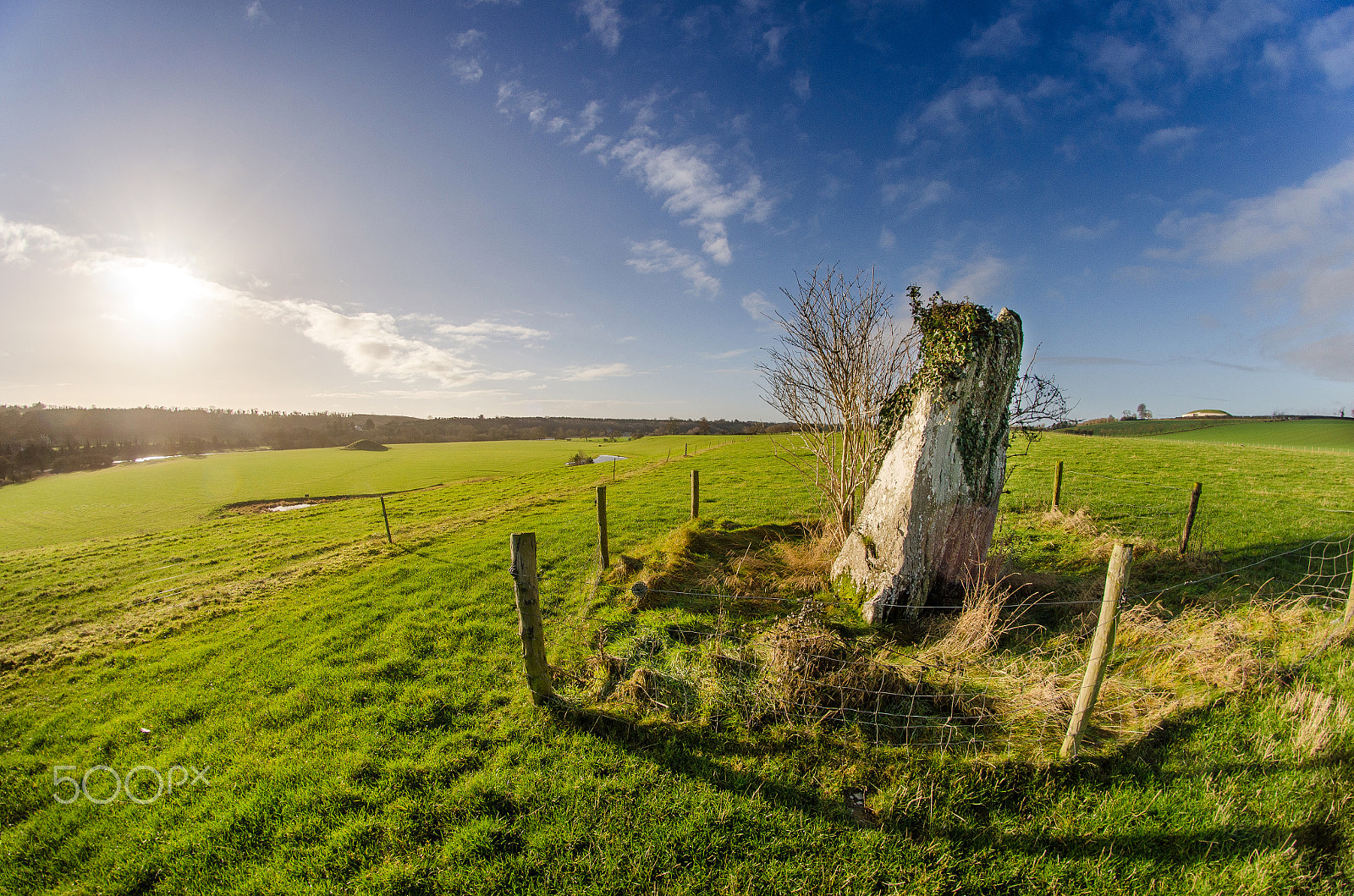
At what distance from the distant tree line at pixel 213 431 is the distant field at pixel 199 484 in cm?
921

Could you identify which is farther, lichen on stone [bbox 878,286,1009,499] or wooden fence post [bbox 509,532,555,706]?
lichen on stone [bbox 878,286,1009,499]

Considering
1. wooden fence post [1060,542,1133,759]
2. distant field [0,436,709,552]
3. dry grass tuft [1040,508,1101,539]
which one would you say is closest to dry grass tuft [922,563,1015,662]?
wooden fence post [1060,542,1133,759]

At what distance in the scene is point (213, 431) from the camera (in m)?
78.2

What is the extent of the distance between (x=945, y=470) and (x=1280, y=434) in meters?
71.7

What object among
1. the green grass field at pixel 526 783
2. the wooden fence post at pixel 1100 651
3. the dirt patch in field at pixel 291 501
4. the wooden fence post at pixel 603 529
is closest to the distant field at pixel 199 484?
the dirt patch in field at pixel 291 501

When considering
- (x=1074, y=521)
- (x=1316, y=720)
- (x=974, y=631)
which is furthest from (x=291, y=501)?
(x=1316, y=720)

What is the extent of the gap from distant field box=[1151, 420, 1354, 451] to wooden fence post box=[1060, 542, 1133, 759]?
5621 cm

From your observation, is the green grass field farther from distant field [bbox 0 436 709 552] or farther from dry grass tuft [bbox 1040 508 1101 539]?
distant field [bbox 0 436 709 552]

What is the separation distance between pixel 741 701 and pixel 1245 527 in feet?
50.4

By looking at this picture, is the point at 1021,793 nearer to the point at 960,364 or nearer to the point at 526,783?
the point at 526,783

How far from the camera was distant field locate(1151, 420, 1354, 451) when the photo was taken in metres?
42.3

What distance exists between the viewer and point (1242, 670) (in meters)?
4.75

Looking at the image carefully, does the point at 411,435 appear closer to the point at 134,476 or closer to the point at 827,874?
the point at 134,476

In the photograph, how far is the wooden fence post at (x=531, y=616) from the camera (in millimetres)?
4980
